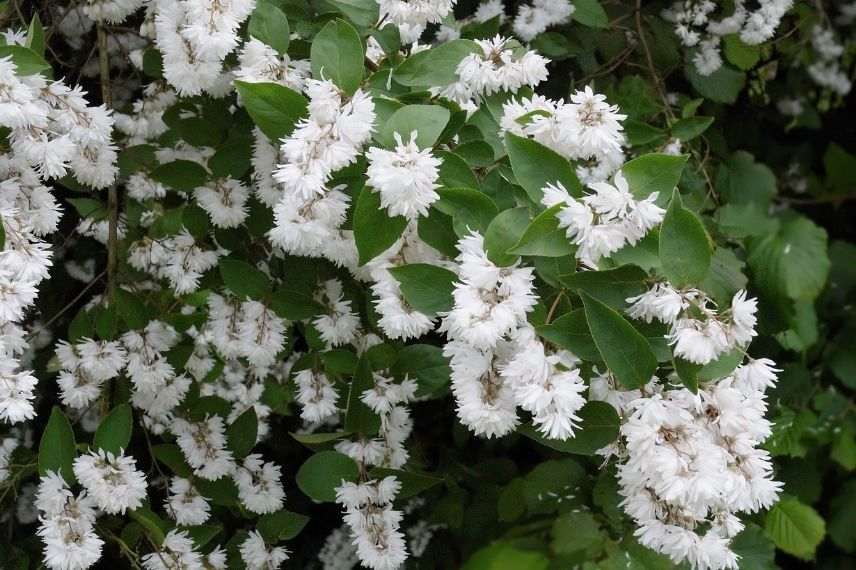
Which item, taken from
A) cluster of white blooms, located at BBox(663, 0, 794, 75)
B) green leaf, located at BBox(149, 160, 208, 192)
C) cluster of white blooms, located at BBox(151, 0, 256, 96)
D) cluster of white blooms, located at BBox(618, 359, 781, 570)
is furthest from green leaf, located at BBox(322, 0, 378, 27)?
cluster of white blooms, located at BBox(663, 0, 794, 75)

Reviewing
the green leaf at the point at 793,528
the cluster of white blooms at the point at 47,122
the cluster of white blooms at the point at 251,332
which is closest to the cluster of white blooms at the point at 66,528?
the cluster of white blooms at the point at 251,332

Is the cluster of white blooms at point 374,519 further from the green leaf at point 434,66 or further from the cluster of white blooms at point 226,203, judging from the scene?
the green leaf at point 434,66

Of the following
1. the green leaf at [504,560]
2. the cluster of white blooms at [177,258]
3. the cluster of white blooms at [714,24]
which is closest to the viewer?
the green leaf at [504,560]

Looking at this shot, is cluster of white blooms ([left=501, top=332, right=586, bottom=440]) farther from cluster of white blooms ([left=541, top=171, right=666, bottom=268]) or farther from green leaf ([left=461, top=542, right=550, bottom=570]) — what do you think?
green leaf ([left=461, top=542, right=550, bottom=570])

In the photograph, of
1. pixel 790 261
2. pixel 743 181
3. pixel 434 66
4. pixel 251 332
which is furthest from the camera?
pixel 743 181

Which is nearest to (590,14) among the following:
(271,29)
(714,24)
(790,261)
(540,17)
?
(540,17)

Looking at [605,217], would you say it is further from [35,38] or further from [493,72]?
[35,38]
